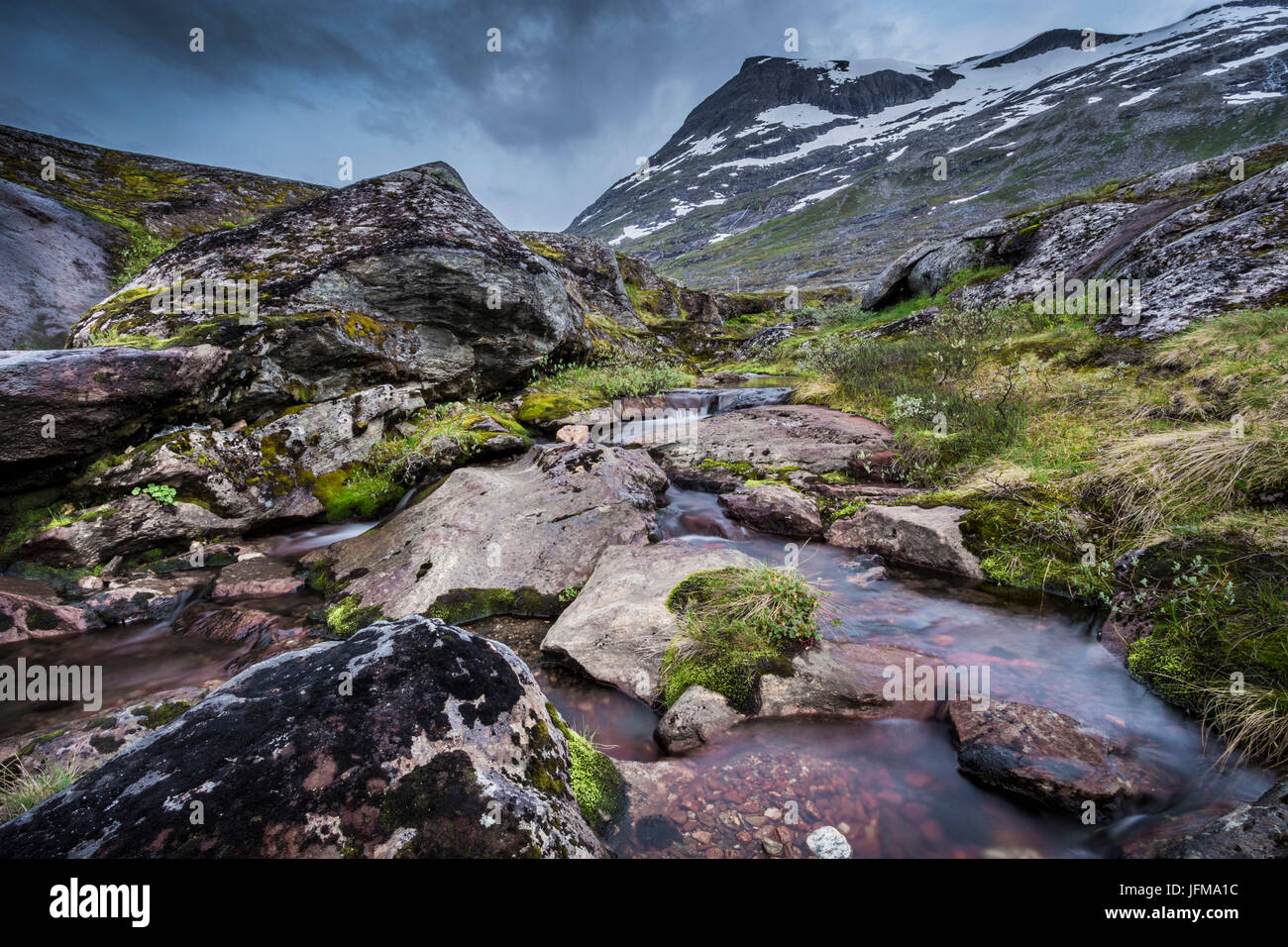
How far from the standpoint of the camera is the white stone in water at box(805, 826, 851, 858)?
8.81 ft

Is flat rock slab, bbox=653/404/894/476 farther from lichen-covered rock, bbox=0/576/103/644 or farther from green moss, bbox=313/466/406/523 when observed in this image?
lichen-covered rock, bbox=0/576/103/644

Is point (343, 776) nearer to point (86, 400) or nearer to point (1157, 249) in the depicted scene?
point (86, 400)

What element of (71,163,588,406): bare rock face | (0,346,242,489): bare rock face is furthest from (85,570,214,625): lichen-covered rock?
(71,163,588,406): bare rock face

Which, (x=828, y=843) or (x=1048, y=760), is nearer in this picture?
(x=828, y=843)

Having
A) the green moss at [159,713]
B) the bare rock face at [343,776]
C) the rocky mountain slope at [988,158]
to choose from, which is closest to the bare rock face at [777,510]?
the bare rock face at [343,776]

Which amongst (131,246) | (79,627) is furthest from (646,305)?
(79,627)

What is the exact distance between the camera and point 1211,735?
3.16m

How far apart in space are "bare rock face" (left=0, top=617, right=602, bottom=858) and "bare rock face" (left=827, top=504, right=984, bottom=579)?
16.1 ft

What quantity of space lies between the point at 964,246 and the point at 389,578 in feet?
66.3

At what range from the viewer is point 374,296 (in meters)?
9.71

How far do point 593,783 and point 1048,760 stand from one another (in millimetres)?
2835

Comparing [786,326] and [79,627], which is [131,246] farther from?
[786,326]

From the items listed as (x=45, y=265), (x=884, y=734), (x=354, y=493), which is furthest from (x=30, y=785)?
(x=45, y=265)
